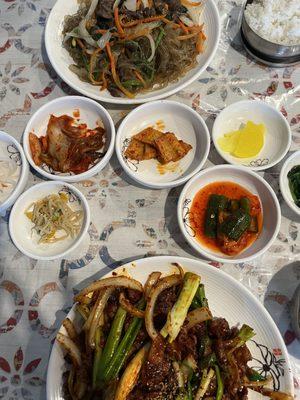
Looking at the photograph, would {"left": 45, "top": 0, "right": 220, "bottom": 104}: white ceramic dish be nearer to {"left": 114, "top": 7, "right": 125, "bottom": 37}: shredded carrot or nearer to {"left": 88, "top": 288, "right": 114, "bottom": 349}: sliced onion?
{"left": 114, "top": 7, "right": 125, "bottom": 37}: shredded carrot

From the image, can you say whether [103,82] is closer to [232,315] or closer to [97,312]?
[97,312]

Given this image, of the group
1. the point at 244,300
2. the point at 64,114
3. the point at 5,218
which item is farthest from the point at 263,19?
the point at 5,218

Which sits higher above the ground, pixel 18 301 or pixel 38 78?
pixel 38 78

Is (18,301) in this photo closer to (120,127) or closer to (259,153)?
(120,127)

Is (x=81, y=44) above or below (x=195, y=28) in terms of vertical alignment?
below

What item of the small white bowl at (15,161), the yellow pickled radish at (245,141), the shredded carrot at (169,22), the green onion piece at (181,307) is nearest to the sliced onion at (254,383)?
the green onion piece at (181,307)

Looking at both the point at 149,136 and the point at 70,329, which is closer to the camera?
the point at 70,329

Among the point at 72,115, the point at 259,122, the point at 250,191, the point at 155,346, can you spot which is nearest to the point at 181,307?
the point at 155,346
